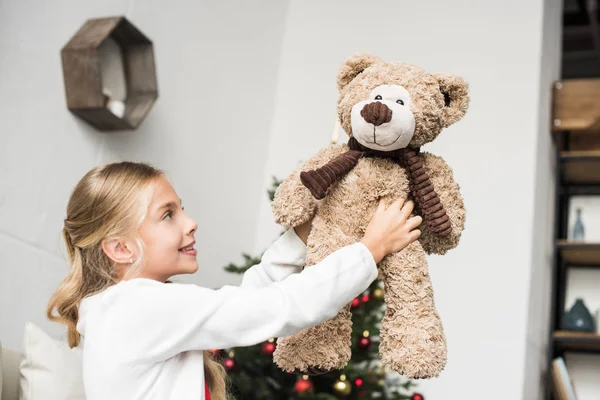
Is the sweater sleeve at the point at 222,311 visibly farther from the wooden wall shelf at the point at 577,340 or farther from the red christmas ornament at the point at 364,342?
the wooden wall shelf at the point at 577,340

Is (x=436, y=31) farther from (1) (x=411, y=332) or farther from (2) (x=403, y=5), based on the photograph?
(1) (x=411, y=332)

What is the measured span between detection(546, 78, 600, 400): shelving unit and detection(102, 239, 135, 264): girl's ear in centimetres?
226

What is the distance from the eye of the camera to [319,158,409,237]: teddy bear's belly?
1126mm

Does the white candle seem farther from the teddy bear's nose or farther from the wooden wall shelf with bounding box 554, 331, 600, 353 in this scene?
the wooden wall shelf with bounding box 554, 331, 600, 353

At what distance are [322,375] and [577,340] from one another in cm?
122

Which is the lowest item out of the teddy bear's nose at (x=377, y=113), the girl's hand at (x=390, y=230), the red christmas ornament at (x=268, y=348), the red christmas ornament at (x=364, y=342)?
the red christmas ornament at (x=268, y=348)

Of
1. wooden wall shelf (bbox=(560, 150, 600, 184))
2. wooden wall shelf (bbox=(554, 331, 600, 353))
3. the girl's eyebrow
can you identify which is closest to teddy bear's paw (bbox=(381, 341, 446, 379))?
the girl's eyebrow

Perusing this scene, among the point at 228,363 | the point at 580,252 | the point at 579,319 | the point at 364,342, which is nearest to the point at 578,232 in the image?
the point at 580,252

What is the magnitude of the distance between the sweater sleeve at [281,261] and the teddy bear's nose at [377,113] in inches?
11.0

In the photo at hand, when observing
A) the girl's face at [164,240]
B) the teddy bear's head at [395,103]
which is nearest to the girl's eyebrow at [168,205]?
the girl's face at [164,240]

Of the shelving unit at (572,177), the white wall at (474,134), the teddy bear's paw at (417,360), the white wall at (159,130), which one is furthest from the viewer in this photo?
the shelving unit at (572,177)

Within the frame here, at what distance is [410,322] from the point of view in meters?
1.08

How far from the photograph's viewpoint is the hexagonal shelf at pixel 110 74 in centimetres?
209

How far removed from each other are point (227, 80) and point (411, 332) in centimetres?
223
